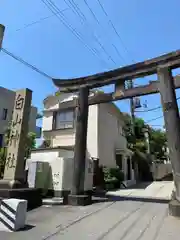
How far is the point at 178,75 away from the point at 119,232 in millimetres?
5669

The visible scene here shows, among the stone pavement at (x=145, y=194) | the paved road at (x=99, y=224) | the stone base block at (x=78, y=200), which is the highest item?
the stone base block at (x=78, y=200)

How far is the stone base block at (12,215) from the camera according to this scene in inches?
189

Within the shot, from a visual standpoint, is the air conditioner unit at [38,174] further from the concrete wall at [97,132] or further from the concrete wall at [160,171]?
the concrete wall at [160,171]

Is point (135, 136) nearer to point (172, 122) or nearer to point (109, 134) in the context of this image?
point (109, 134)

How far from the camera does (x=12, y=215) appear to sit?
A: 191 inches

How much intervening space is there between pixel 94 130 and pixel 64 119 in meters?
3.03

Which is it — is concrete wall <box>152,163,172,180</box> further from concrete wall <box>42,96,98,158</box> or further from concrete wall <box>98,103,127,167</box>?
concrete wall <box>42,96,98,158</box>

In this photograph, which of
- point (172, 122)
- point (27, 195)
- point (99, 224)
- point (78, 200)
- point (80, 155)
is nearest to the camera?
point (99, 224)

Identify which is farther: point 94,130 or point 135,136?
point 135,136

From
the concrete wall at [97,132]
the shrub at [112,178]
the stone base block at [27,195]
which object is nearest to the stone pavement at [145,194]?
the shrub at [112,178]

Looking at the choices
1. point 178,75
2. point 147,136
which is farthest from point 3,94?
point 178,75

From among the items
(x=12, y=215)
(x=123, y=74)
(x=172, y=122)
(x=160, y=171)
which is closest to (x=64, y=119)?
(x=123, y=74)

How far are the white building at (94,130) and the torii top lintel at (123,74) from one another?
202 inches

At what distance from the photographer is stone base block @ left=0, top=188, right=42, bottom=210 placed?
6.70m
